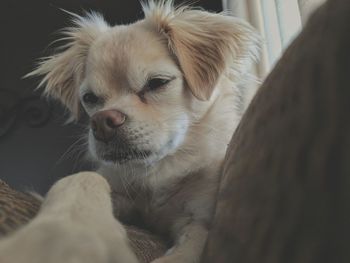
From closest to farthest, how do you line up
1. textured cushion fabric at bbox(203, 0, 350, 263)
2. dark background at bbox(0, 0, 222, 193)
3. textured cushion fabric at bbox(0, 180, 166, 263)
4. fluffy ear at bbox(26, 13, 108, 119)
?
1. textured cushion fabric at bbox(203, 0, 350, 263)
2. textured cushion fabric at bbox(0, 180, 166, 263)
3. fluffy ear at bbox(26, 13, 108, 119)
4. dark background at bbox(0, 0, 222, 193)

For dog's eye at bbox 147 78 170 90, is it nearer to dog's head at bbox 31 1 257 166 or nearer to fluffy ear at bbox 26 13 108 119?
dog's head at bbox 31 1 257 166

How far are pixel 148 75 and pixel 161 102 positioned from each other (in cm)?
6

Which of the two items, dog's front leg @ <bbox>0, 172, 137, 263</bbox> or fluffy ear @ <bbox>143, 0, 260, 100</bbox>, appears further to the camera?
fluffy ear @ <bbox>143, 0, 260, 100</bbox>

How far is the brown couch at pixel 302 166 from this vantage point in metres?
0.28

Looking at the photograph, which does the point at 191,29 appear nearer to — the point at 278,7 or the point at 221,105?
the point at 221,105

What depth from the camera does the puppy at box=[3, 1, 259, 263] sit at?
86cm

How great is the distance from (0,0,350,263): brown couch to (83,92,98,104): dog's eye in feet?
2.18

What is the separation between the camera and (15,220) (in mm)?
460

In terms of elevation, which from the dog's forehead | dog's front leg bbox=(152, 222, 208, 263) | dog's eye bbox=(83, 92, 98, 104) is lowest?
dog's front leg bbox=(152, 222, 208, 263)

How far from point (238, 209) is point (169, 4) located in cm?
91

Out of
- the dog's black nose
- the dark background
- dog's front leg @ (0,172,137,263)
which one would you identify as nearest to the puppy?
the dog's black nose

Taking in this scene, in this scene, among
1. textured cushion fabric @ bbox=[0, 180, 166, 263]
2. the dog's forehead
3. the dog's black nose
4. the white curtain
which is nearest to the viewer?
textured cushion fabric @ bbox=[0, 180, 166, 263]

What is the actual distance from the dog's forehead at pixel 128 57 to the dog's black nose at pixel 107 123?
12 cm

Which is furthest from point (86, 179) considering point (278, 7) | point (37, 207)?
point (278, 7)
